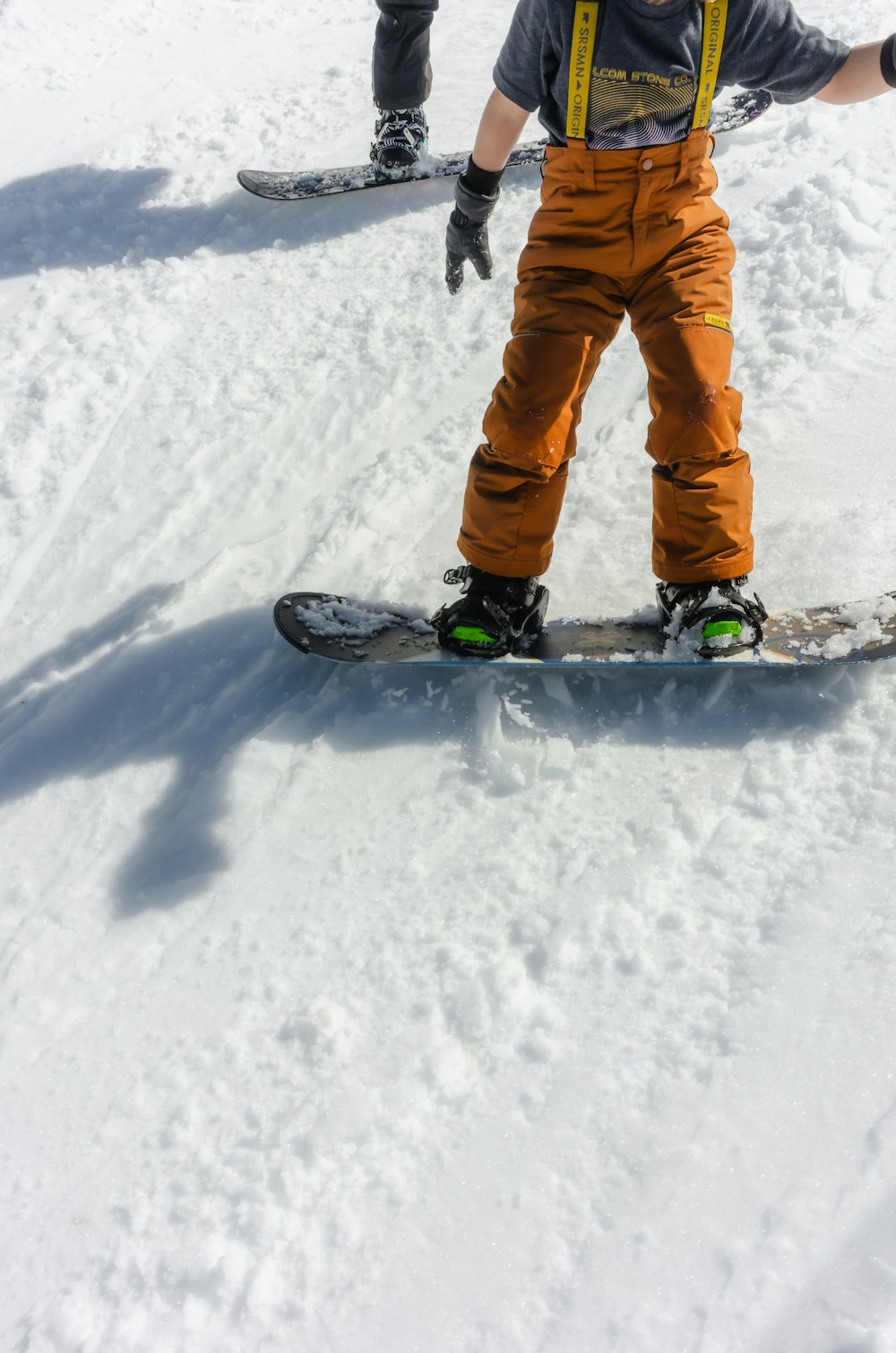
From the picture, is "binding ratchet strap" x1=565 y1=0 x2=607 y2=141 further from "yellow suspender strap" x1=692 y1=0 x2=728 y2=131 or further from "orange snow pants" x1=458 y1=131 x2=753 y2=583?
"yellow suspender strap" x1=692 y1=0 x2=728 y2=131

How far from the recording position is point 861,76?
2.14 m

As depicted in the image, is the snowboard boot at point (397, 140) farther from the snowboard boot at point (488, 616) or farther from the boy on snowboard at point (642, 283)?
the snowboard boot at point (488, 616)

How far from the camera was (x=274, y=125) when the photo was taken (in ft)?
14.8

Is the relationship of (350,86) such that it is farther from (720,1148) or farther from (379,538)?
(720,1148)

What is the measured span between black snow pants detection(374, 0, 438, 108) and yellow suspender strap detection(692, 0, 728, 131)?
220 centimetres

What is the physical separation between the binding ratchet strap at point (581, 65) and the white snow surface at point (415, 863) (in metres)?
1.00

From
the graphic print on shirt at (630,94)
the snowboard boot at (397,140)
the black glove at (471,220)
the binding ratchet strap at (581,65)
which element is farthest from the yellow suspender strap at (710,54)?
the snowboard boot at (397,140)

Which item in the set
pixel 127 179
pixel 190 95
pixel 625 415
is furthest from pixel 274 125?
pixel 625 415

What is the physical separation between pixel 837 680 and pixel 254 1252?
1712mm

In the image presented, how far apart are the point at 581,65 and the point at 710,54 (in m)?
0.29

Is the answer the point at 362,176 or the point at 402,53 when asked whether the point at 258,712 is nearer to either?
the point at 362,176

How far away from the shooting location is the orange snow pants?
2094 mm

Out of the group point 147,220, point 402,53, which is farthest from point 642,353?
point 147,220

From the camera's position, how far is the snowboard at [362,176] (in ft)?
12.8
